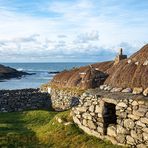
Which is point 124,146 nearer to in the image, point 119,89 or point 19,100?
point 119,89

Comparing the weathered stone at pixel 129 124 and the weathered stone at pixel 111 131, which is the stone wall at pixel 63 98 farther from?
the weathered stone at pixel 129 124

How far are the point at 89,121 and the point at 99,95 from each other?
1.21 meters

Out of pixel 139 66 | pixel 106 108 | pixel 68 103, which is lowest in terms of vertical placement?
pixel 68 103

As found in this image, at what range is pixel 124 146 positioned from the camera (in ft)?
50.3

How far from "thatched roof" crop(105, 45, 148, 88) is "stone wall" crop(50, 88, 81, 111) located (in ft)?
41.4

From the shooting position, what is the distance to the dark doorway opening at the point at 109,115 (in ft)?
54.6

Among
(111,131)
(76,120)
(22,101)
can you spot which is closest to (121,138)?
(111,131)

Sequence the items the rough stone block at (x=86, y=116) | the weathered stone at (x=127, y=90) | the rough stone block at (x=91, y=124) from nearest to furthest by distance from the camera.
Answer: the weathered stone at (x=127, y=90)
the rough stone block at (x=91, y=124)
the rough stone block at (x=86, y=116)

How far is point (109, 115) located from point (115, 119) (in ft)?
1.16

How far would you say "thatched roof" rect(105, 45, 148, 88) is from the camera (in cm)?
1607

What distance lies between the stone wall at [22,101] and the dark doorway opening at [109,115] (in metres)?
14.5

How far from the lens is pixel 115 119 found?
16.9m

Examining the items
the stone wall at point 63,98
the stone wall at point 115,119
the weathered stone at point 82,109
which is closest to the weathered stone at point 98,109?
the stone wall at point 115,119

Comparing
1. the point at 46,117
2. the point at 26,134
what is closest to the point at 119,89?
the point at 26,134
